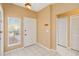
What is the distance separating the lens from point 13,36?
4.93 feet

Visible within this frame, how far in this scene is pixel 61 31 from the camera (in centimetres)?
165

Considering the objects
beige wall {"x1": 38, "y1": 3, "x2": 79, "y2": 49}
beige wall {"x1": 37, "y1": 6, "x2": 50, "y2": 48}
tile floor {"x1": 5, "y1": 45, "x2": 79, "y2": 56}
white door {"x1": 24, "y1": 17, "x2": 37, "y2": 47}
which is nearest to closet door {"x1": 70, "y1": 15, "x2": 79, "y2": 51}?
tile floor {"x1": 5, "y1": 45, "x2": 79, "y2": 56}

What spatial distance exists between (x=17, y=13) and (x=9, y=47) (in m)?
0.57

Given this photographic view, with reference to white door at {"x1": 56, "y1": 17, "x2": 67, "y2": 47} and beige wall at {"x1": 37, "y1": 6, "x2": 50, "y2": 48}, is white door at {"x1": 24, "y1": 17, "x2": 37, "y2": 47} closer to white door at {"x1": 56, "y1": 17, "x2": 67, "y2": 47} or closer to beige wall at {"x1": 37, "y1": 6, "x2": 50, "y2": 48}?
beige wall at {"x1": 37, "y1": 6, "x2": 50, "y2": 48}

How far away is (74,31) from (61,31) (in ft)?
0.74

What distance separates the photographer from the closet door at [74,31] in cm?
148

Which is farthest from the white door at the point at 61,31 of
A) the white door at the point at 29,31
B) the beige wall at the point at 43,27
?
the white door at the point at 29,31

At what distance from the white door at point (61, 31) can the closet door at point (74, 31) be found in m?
0.12

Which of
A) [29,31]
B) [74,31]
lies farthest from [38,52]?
[74,31]

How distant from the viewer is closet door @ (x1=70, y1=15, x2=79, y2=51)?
148cm

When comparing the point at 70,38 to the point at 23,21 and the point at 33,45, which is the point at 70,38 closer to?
the point at 33,45

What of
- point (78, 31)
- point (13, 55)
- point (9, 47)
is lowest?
point (13, 55)

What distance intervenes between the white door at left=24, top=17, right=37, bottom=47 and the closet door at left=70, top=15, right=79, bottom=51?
63 centimetres

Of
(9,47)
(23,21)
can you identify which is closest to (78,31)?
(23,21)
